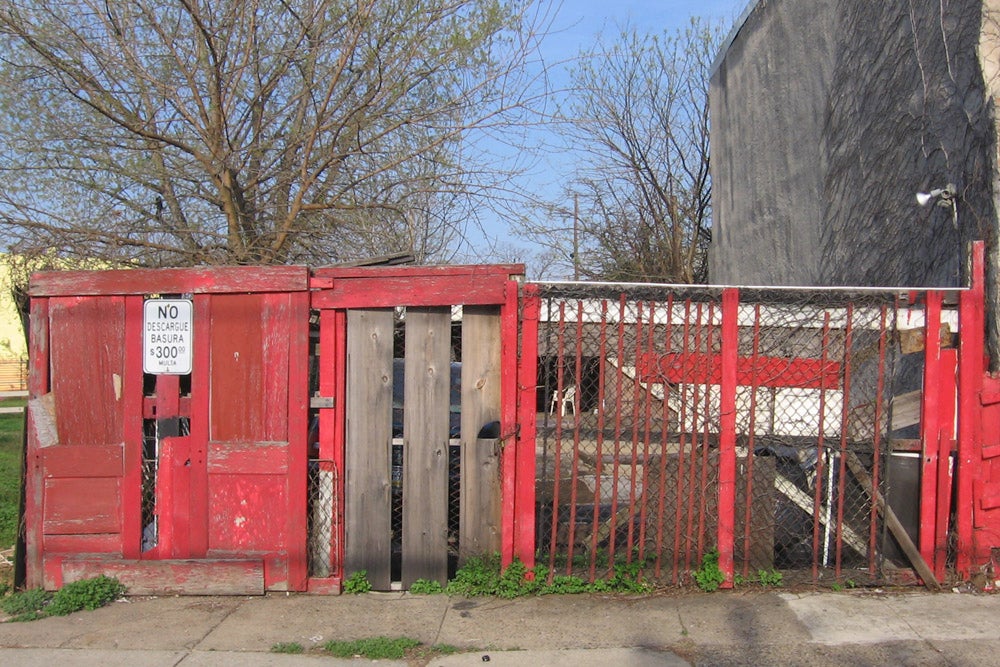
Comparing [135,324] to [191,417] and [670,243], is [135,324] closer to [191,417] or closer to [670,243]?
[191,417]

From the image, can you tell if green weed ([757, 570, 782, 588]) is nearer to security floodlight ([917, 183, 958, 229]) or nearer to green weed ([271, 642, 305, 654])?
security floodlight ([917, 183, 958, 229])

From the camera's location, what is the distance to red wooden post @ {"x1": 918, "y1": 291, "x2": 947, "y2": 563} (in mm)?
5410

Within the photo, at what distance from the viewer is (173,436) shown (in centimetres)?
575

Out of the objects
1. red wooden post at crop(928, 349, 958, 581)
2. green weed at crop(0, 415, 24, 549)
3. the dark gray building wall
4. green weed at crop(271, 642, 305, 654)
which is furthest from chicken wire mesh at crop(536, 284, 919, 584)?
green weed at crop(0, 415, 24, 549)

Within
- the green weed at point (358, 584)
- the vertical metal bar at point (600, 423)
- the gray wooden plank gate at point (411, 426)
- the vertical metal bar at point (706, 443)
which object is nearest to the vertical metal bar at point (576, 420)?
the vertical metal bar at point (600, 423)

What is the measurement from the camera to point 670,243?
1919 cm

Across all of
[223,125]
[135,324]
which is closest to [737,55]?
[223,125]

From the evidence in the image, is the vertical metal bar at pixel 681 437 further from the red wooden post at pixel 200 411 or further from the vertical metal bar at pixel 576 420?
the red wooden post at pixel 200 411

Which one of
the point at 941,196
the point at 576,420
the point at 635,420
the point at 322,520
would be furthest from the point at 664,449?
the point at 941,196

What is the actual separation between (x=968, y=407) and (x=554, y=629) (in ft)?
10.00

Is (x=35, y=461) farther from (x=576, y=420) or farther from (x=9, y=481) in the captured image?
(x=9, y=481)

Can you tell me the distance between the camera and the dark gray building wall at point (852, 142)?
20.1 feet

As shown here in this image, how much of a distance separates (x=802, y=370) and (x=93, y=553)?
A: 4.98 m

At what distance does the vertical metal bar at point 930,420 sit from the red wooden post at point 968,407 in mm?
148
